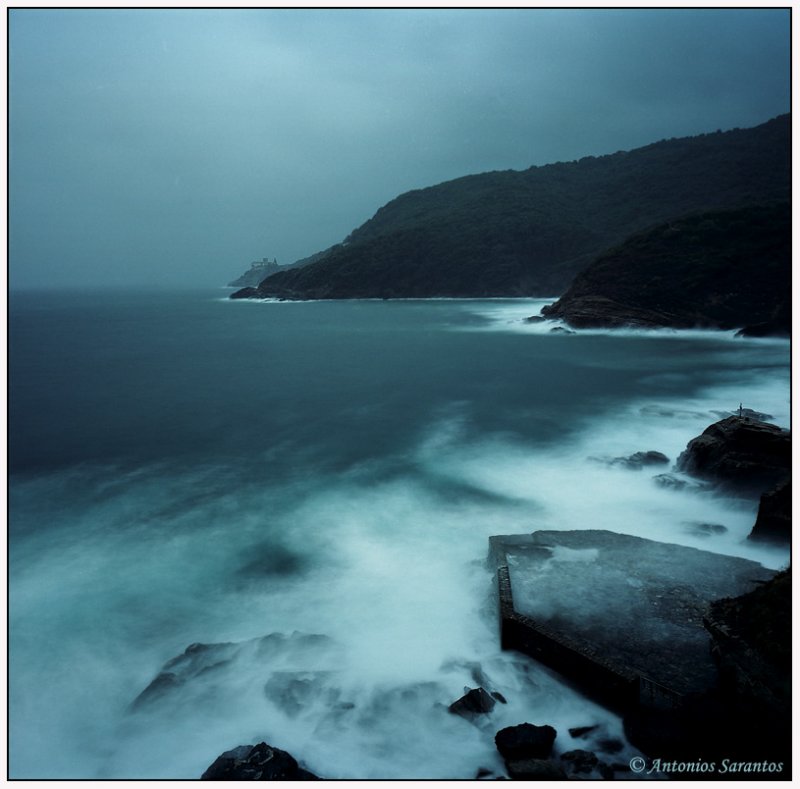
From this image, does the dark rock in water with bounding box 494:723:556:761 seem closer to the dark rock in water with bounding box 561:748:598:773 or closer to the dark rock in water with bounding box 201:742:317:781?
the dark rock in water with bounding box 561:748:598:773

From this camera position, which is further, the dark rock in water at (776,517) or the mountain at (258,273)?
the mountain at (258,273)

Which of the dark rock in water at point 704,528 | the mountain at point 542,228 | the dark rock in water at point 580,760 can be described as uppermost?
the mountain at point 542,228

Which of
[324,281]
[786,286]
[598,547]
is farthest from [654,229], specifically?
[324,281]

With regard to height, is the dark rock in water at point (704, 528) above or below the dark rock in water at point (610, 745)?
above

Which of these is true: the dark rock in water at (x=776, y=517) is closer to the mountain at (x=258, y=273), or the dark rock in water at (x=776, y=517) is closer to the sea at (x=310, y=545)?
the sea at (x=310, y=545)

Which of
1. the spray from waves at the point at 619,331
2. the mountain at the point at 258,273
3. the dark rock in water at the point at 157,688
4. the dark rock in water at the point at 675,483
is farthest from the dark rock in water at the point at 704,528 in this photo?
the mountain at the point at 258,273

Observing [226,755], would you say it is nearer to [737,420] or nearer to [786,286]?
[737,420]
